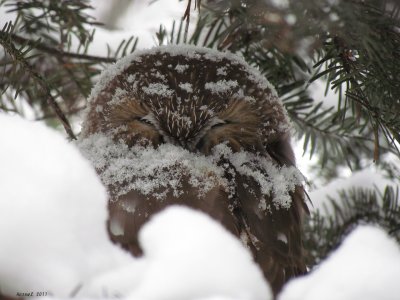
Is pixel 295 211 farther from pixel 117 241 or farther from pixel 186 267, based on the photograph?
pixel 186 267

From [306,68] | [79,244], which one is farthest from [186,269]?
[306,68]

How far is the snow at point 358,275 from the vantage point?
58cm

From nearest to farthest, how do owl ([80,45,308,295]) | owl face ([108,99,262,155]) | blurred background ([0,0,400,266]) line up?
1. blurred background ([0,0,400,266])
2. owl ([80,45,308,295])
3. owl face ([108,99,262,155])

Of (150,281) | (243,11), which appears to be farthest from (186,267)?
(243,11)

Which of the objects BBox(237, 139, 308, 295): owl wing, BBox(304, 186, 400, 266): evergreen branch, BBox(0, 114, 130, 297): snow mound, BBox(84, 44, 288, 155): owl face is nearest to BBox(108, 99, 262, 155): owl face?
BBox(84, 44, 288, 155): owl face

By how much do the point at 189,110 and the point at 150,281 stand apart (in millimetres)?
706

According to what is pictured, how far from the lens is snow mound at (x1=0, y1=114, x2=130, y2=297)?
55cm

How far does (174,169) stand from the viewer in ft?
3.70

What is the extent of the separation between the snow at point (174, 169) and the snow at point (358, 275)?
48 cm

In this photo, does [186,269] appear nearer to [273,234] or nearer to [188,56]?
[273,234]

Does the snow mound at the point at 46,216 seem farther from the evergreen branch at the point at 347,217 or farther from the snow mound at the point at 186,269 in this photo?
the evergreen branch at the point at 347,217

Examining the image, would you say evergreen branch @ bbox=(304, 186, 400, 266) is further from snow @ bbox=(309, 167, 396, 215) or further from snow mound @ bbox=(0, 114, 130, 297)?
snow mound @ bbox=(0, 114, 130, 297)

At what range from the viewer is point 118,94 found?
125cm

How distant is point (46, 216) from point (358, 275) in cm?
35
